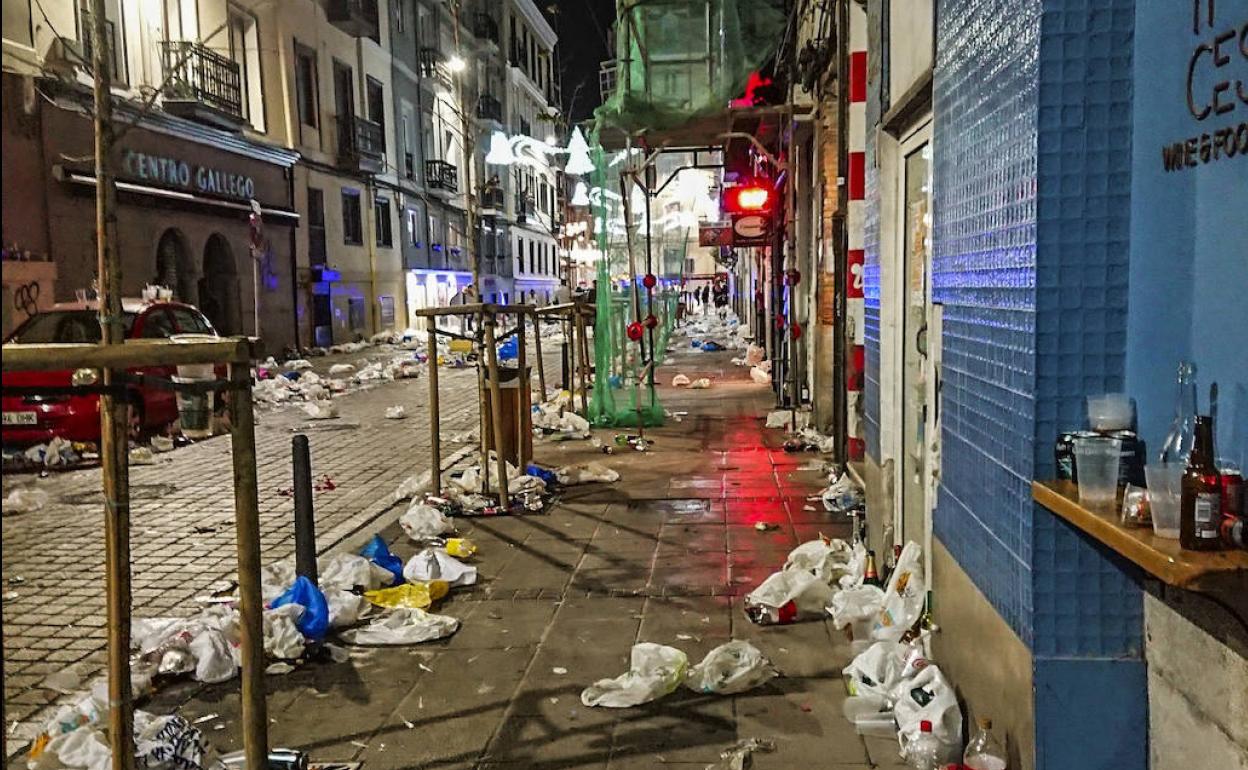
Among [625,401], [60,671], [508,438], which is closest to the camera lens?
[60,671]

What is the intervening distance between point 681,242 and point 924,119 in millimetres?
13025

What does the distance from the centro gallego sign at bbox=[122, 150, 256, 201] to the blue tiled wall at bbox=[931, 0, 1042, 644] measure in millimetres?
→ 17108

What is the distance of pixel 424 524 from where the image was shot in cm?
748

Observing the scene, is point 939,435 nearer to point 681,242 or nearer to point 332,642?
point 332,642

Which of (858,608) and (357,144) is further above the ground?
(357,144)

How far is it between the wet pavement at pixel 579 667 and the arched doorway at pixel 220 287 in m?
17.5

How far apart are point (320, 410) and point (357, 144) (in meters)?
16.7

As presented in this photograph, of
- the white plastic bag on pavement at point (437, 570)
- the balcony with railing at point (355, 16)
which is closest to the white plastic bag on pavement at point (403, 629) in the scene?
the white plastic bag on pavement at point (437, 570)

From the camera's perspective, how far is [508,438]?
30.5 ft

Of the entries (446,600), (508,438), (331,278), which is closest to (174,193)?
(331,278)

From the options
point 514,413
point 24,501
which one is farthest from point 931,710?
point 24,501

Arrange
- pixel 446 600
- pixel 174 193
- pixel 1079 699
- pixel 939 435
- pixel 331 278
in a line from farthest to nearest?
1. pixel 331 278
2. pixel 174 193
3. pixel 446 600
4. pixel 939 435
5. pixel 1079 699

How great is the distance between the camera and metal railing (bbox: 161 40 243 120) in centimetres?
1967

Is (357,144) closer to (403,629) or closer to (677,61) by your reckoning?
(677,61)
